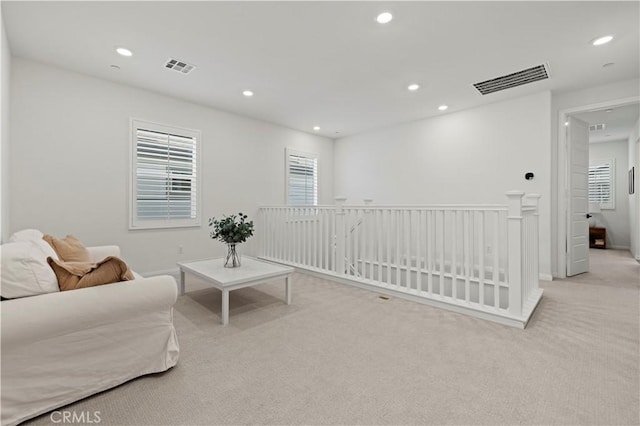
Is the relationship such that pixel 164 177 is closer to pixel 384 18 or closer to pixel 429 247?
pixel 384 18

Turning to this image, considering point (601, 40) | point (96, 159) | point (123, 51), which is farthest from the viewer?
point (96, 159)

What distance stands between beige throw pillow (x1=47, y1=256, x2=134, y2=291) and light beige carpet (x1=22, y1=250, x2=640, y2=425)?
24.3 inches

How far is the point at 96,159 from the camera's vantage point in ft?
12.3

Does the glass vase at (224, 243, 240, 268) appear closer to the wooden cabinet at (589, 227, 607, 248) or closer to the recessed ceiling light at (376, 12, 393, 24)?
the recessed ceiling light at (376, 12, 393, 24)

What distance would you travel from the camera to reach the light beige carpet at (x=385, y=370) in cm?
149

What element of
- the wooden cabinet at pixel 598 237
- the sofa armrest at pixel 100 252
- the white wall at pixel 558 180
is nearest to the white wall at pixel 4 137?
the sofa armrest at pixel 100 252

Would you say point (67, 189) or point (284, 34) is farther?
point (67, 189)

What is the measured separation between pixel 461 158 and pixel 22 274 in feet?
17.8

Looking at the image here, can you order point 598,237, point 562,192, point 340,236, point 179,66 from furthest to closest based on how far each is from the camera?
point 598,237, point 562,192, point 340,236, point 179,66

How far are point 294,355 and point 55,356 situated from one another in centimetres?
133

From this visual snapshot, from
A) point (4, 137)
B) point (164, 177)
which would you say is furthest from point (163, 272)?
point (4, 137)

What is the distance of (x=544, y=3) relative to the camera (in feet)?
7.77

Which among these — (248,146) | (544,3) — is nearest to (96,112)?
(248,146)

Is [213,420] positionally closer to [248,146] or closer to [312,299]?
[312,299]
